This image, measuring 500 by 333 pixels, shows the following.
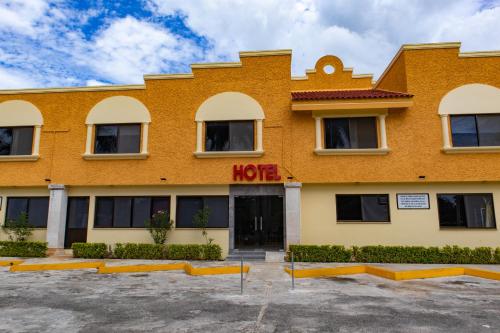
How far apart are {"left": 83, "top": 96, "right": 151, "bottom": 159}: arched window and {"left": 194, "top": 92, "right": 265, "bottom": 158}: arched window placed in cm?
291

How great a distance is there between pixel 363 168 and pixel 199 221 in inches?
314

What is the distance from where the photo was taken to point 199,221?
16656 millimetres

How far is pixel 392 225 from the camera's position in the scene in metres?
16.2

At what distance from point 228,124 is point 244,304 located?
10664 millimetres

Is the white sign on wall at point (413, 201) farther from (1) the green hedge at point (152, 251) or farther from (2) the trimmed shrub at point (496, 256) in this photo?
(1) the green hedge at point (152, 251)

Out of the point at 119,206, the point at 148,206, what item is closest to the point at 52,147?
the point at 119,206

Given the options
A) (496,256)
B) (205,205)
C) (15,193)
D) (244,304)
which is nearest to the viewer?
(244,304)

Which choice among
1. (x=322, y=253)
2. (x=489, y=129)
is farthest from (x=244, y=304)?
(x=489, y=129)

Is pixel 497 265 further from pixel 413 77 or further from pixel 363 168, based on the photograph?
pixel 413 77

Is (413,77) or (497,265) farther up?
(413,77)

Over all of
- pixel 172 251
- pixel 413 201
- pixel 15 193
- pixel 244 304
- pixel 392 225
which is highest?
pixel 15 193

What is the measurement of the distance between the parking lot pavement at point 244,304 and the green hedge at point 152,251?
3850mm

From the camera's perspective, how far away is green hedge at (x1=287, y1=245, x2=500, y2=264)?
15133mm

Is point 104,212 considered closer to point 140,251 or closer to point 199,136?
point 140,251
